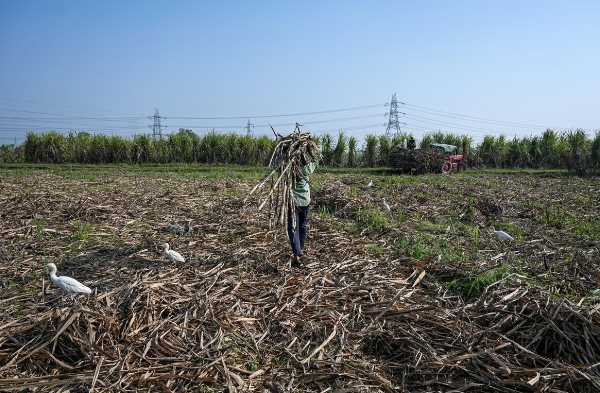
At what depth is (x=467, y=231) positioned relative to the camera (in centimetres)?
762

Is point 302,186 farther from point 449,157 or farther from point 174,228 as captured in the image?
point 449,157

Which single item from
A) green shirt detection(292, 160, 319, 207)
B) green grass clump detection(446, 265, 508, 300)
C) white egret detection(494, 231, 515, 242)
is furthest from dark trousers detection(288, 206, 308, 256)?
white egret detection(494, 231, 515, 242)

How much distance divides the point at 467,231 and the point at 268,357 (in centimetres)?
525

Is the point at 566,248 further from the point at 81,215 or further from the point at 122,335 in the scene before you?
the point at 81,215

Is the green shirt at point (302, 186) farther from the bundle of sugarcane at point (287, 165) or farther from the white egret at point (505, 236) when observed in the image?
the white egret at point (505, 236)

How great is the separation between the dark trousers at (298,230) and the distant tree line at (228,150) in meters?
21.0

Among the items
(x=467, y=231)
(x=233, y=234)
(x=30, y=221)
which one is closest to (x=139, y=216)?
(x=30, y=221)

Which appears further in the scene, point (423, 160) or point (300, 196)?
point (423, 160)

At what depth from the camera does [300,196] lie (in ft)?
18.5

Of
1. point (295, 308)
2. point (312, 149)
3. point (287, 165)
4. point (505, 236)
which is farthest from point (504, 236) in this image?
point (295, 308)

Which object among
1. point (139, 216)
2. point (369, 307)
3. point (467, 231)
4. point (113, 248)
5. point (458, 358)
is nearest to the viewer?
point (458, 358)

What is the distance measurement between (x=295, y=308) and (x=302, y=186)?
5.87 ft

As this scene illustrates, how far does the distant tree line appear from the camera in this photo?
87.6ft

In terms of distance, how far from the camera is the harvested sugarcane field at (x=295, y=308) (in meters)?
3.23
